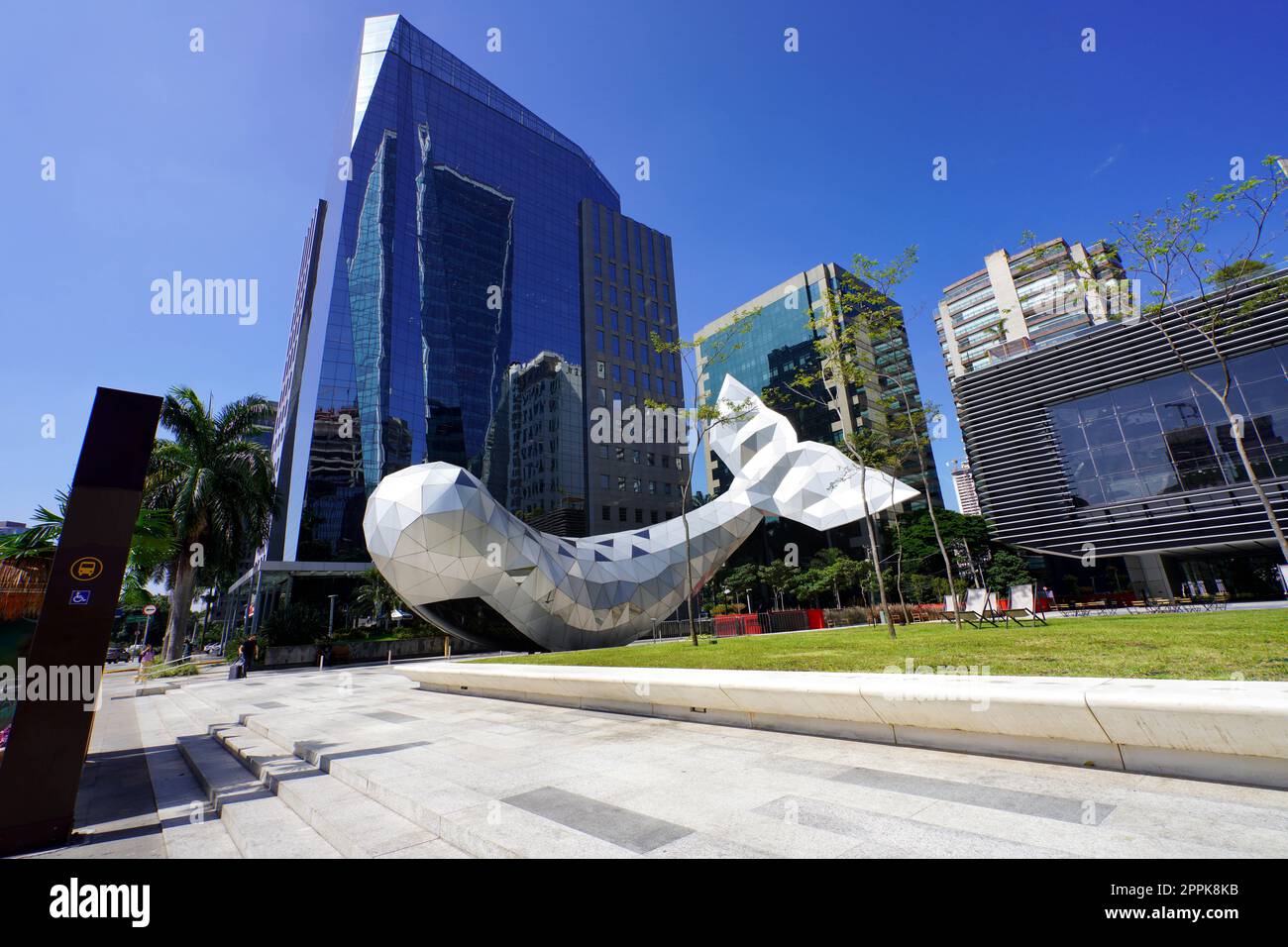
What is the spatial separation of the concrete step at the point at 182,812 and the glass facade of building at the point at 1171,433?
55367 millimetres

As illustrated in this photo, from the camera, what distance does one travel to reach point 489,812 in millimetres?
4320

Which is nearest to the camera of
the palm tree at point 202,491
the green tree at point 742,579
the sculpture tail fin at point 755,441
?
the palm tree at point 202,491

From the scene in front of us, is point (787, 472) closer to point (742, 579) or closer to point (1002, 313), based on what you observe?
point (742, 579)

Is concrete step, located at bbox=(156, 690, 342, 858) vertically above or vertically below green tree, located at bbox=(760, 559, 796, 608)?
below

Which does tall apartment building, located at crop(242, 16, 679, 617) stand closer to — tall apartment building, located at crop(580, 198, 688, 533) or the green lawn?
tall apartment building, located at crop(580, 198, 688, 533)

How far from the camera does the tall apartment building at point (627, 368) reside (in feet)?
213

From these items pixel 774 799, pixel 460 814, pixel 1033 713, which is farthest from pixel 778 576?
pixel 460 814

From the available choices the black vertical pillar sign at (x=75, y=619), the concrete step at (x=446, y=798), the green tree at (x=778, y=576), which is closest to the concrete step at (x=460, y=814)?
the concrete step at (x=446, y=798)

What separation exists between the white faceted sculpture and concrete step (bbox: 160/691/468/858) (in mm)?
11796

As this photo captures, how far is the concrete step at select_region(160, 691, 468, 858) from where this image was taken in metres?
3.97

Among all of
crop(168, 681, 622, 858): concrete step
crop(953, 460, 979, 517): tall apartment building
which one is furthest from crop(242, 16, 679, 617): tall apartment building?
crop(953, 460, 979, 517): tall apartment building

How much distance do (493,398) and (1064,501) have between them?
57.4 meters

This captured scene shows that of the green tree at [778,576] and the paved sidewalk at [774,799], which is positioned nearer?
the paved sidewalk at [774,799]

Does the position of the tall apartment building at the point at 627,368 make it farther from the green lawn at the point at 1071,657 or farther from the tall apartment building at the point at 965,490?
the tall apartment building at the point at 965,490
